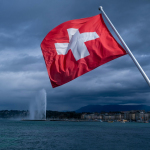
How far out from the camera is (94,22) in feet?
32.8

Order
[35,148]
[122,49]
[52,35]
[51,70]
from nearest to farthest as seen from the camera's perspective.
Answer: [122,49] → [51,70] → [52,35] → [35,148]

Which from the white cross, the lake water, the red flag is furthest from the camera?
Result: the lake water

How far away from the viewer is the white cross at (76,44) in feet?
31.2

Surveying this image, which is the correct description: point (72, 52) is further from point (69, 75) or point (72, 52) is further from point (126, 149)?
point (126, 149)

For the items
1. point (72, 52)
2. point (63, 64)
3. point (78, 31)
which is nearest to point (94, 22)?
point (78, 31)

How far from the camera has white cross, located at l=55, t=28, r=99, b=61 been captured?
952 cm

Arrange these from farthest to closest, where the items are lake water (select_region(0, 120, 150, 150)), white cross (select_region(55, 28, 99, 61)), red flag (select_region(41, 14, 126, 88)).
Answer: lake water (select_region(0, 120, 150, 150)) → white cross (select_region(55, 28, 99, 61)) → red flag (select_region(41, 14, 126, 88))

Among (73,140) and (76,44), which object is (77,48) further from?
(73,140)

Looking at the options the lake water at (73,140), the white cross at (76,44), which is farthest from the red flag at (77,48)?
the lake water at (73,140)

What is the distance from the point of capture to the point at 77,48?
9688 mm

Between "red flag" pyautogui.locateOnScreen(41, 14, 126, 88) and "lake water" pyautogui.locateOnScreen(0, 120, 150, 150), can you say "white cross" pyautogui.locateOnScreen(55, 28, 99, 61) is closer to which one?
"red flag" pyautogui.locateOnScreen(41, 14, 126, 88)

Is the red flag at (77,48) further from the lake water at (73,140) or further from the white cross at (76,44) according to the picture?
the lake water at (73,140)

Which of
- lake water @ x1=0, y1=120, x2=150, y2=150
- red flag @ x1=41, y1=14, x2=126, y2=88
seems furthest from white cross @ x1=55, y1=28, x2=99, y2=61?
lake water @ x1=0, y1=120, x2=150, y2=150

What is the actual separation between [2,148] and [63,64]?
2694 centimetres
